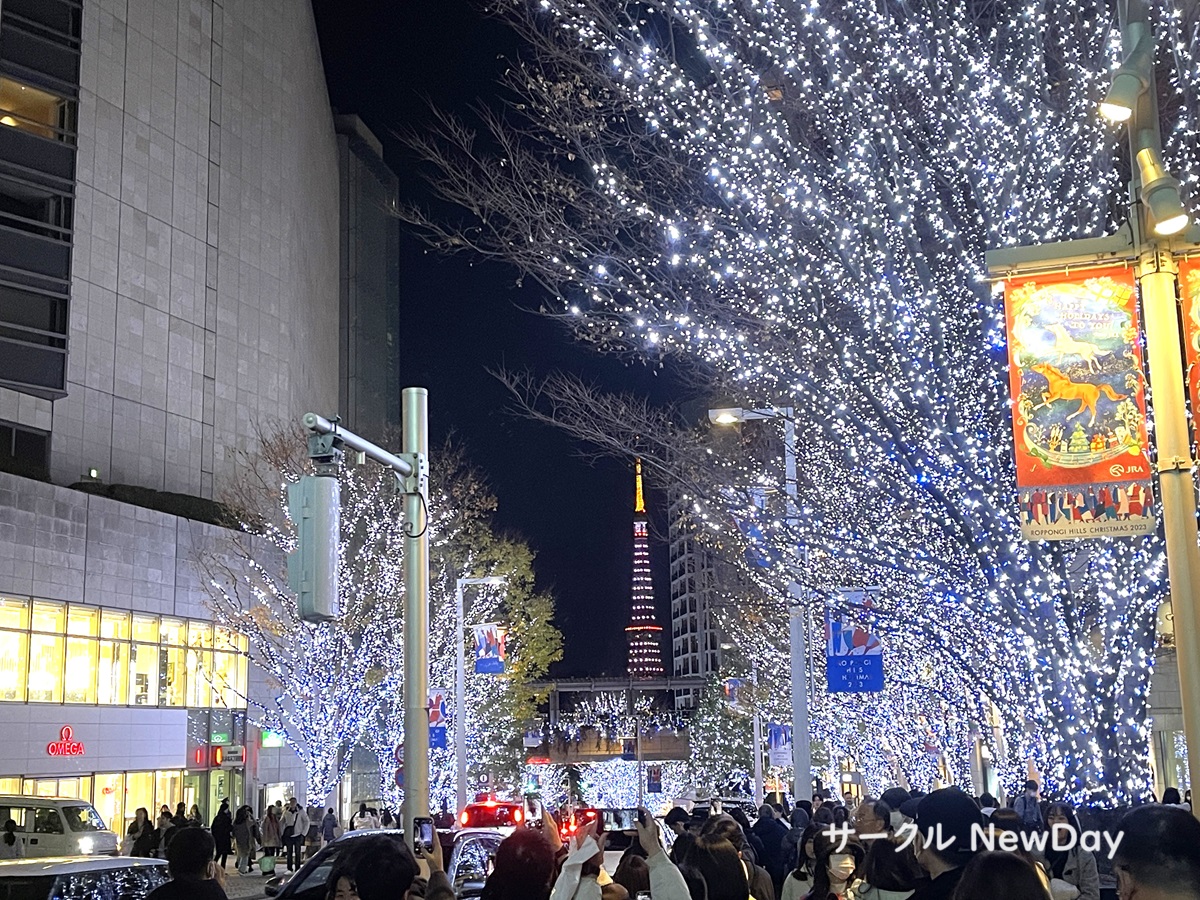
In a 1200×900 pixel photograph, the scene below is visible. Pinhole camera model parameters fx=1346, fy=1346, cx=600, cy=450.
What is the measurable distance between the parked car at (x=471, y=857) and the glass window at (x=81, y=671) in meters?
26.3

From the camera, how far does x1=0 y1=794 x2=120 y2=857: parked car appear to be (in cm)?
2247

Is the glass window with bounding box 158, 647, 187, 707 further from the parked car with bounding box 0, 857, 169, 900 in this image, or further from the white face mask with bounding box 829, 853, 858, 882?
the white face mask with bounding box 829, 853, 858, 882

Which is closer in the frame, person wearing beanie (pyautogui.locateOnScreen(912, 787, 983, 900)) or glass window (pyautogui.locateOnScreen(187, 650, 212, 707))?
person wearing beanie (pyautogui.locateOnScreen(912, 787, 983, 900))

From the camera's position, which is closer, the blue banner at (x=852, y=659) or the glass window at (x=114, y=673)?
the blue banner at (x=852, y=659)

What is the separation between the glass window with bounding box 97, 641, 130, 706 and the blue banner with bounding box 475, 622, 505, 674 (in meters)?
13.1

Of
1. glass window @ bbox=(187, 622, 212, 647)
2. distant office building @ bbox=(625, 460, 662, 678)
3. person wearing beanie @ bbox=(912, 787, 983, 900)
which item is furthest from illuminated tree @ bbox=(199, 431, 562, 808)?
distant office building @ bbox=(625, 460, 662, 678)

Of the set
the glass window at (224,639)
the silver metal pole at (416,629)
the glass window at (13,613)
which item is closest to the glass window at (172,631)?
the glass window at (224,639)

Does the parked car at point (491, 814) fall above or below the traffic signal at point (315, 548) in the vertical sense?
below

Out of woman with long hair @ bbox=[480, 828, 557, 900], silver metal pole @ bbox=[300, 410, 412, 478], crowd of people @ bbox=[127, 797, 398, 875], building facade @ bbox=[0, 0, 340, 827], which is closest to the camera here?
woman with long hair @ bbox=[480, 828, 557, 900]

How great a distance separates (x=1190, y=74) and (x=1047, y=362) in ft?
18.7

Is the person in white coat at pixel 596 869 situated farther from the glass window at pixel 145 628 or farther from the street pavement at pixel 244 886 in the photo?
the glass window at pixel 145 628

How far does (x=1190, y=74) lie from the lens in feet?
41.7

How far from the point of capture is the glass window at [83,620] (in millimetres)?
38188

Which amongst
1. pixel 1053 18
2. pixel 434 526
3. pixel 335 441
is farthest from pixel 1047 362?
pixel 434 526
